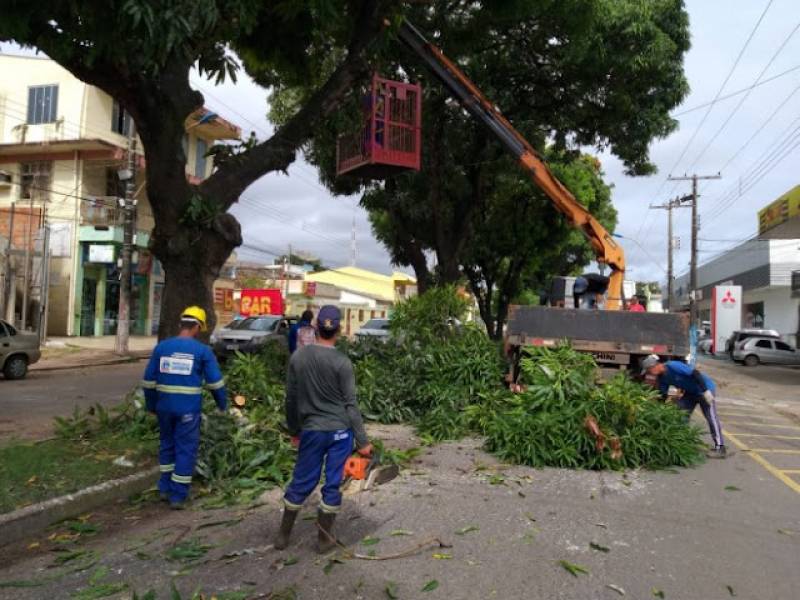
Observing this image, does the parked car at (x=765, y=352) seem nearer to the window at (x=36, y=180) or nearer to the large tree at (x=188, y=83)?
the large tree at (x=188, y=83)

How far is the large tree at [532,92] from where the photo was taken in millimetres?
13727

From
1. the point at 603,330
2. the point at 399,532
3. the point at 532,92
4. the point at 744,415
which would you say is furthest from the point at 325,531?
the point at 532,92

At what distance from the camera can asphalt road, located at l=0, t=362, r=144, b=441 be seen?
948cm

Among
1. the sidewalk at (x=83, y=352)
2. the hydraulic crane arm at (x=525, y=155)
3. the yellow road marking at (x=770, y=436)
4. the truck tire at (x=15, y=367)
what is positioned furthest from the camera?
the sidewalk at (x=83, y=352)

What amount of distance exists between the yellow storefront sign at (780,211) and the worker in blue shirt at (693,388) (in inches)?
646

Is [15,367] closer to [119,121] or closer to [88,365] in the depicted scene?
[88,365]

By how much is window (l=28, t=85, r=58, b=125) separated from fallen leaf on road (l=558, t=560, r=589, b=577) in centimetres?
2885

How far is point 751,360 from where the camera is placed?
30.8 meters

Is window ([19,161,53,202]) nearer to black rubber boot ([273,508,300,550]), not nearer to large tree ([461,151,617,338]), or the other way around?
large tree ([461,151,617,338])

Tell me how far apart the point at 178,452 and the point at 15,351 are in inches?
446

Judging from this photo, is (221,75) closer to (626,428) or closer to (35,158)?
(626,428)

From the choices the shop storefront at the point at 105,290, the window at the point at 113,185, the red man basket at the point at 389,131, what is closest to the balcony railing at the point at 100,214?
the window at the point at 113,185

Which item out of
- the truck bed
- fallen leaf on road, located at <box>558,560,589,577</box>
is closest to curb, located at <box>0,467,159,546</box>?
fallen leaf on road, located at <box>558,560,589,577</box>

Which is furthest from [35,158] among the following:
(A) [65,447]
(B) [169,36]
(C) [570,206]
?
(B) [169,36]
